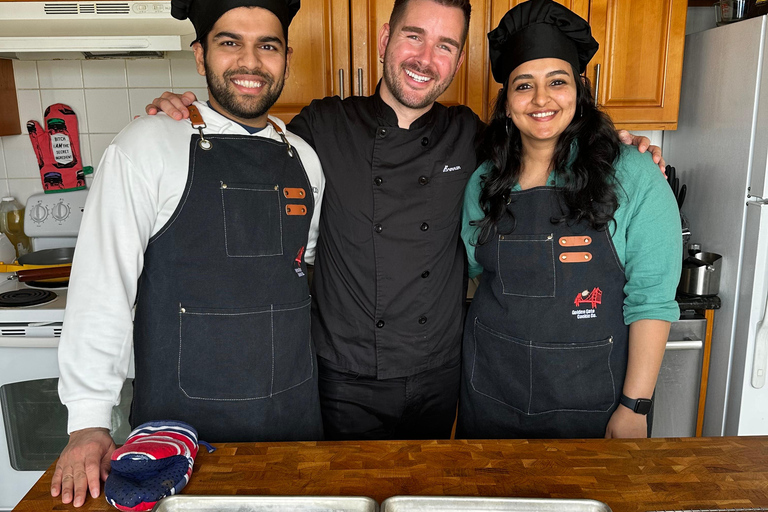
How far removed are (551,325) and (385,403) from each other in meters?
0.49

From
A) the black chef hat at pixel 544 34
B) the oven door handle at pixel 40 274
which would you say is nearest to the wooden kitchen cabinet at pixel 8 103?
the oven door handle at pixel 40 274

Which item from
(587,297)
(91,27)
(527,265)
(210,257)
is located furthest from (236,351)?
(91,27)

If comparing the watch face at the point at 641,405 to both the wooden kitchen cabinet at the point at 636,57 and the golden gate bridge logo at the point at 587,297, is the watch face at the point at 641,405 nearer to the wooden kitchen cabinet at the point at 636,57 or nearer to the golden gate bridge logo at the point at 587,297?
the golden gate bridge logo at the point at 587,297

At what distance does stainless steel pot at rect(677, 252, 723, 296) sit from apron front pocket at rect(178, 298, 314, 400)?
1.49m

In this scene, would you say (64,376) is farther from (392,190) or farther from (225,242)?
(392,190)

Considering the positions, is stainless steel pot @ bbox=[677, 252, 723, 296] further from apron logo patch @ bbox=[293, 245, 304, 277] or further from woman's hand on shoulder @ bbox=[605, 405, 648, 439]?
apron logo patch @ bbox=[293, 245, 304, 277]

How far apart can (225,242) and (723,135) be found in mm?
1817

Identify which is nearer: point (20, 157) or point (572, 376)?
point (572, 376)

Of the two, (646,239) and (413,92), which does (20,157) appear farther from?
(646,239)

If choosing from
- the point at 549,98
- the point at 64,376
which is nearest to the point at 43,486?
the point at 64,376

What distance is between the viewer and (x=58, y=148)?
2.52 metres

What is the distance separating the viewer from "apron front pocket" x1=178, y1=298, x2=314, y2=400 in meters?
1.28

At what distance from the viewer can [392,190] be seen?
1.57 m

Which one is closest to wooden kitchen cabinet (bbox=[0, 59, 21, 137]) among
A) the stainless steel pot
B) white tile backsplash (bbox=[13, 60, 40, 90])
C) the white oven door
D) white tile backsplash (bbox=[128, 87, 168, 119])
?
white tile backsplash (bbox=[13, 60, 40, 90])
